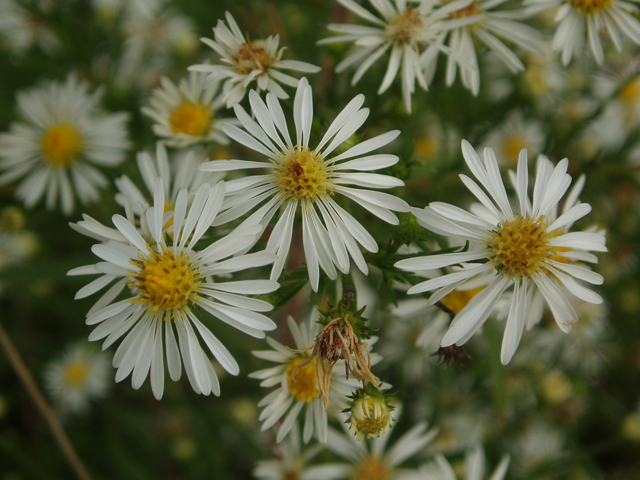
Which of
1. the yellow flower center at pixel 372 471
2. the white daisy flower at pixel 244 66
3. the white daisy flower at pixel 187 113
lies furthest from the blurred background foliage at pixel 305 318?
the white daisy flower at pixel 244 66

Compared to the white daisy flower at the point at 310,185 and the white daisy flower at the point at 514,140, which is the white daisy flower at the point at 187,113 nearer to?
the white daisy flower at the point at 310,185

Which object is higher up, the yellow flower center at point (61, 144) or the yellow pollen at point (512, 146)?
the yellow pollen at point (512, 146)

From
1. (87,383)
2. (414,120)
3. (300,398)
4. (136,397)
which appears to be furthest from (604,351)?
(87,383)

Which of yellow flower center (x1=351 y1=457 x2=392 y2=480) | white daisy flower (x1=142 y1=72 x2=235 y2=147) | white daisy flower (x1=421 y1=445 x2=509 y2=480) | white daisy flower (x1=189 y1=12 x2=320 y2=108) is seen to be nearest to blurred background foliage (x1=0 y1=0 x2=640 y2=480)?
yellow flower center (x1=351 y1=457 x2=392 y2=480)

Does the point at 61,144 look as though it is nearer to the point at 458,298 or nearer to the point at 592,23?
the point at 458,298

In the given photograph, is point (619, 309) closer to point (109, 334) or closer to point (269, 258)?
point (269, 258)

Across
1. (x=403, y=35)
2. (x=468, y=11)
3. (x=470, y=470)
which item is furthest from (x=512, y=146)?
(x=470, y=470)
